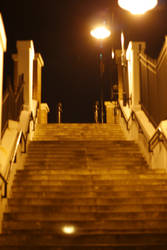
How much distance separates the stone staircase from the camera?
22.2 feet

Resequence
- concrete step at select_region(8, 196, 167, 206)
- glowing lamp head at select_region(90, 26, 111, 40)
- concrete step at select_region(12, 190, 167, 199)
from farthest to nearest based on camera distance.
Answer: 1. glowing lamp head at select_region(90, 26, 111, 40)
2. concrete step at select_region(12, 190, 167, 199)
3. concrete step at select_region(8, 196, 167, 206)

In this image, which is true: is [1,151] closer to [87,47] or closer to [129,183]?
[129,183]

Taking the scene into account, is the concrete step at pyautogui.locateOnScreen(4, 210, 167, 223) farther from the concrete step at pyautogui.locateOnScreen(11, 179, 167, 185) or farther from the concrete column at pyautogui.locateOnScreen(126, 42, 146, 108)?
the concrete column at pyautogui.locateOnScreen(126, 42, 146, 108)

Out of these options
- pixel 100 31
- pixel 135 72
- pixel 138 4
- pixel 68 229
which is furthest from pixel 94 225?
pixel 135 72

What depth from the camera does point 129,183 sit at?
8.86 metres

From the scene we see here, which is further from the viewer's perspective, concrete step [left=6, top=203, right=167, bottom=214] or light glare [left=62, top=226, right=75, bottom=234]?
concrete step [left=6, top=203, right=167, bottom=214]

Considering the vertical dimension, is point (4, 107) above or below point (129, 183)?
above

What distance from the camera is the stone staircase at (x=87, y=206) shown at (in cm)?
675

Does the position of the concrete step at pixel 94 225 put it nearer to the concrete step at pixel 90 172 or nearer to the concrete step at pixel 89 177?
the concrete step at pixel 89 177

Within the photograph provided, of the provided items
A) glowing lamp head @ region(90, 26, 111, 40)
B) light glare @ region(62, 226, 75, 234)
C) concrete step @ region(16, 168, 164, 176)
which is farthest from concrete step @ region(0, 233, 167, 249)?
glowing lamp head @ region(90, 26, 111, 40)

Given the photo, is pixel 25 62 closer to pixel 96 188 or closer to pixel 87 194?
pixel 96 188

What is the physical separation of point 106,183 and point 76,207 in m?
1.25

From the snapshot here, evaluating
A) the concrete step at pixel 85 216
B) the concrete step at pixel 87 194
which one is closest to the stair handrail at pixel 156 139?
the concrete step at pixel 87 194

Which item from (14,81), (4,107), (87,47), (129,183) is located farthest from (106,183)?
(87,47)
